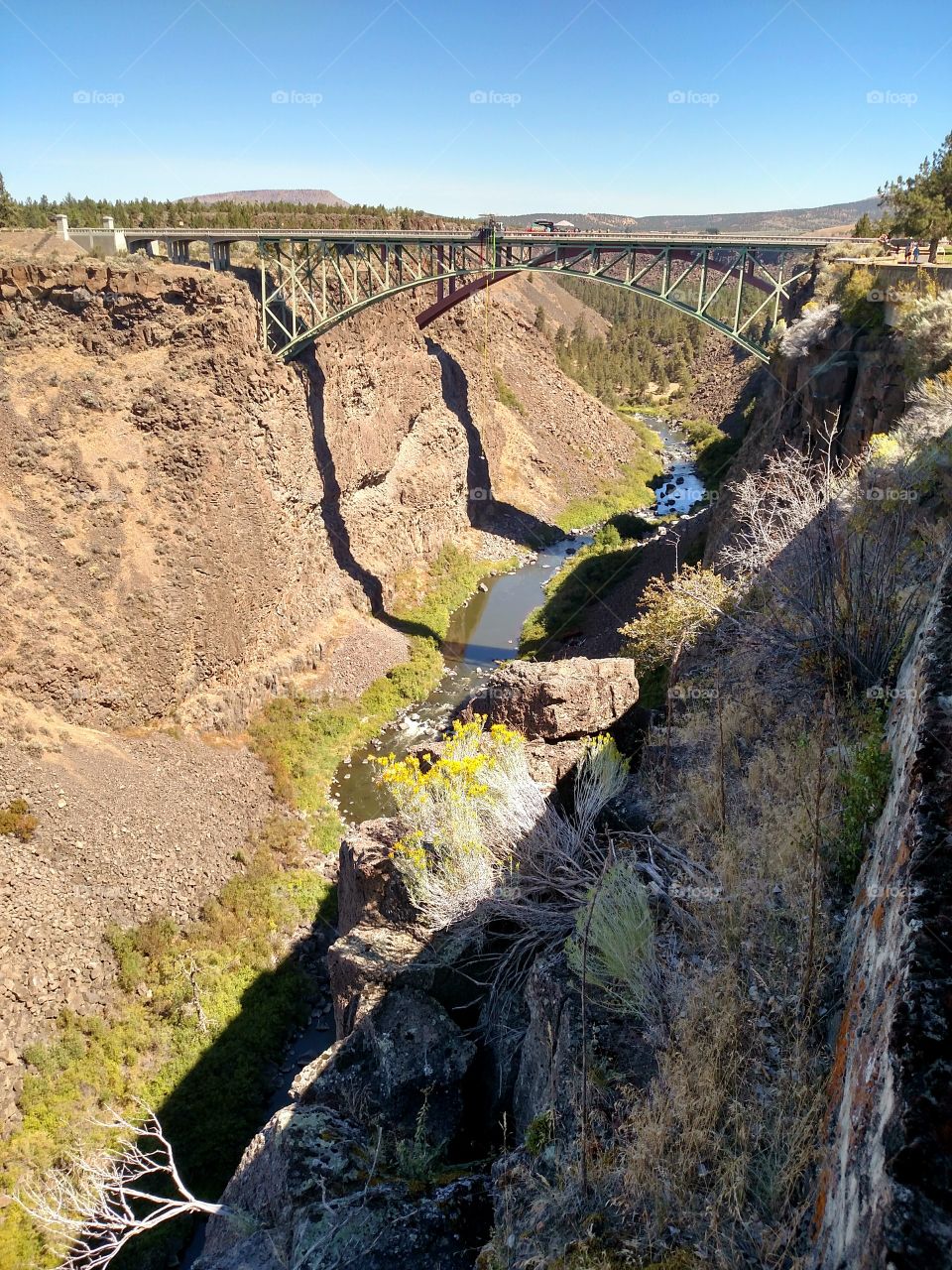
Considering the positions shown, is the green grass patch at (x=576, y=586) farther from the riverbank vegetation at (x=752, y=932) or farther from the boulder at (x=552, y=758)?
the riverbank vegetation at (x=752, y=932)

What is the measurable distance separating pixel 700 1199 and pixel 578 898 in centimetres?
312

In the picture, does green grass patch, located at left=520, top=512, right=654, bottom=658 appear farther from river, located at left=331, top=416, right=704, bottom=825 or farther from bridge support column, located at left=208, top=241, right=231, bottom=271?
bridge support column, located at left=208, top=241, right=231, bottom=271

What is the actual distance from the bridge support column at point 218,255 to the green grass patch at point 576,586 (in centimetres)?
1644

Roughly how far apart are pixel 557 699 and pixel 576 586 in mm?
18944

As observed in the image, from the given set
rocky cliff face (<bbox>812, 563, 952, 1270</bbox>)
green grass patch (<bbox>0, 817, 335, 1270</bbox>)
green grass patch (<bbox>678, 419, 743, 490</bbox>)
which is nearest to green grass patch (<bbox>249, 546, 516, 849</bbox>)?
green grass patch (<bbox>0, 817, 335, 1270</bbox>)

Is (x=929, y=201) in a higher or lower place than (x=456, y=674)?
higher

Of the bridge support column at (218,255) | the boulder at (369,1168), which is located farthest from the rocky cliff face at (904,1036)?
the bridge support column at (218,255)

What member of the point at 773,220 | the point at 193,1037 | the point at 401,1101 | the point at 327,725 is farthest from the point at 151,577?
the point at 773,220

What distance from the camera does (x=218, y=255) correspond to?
2734cm

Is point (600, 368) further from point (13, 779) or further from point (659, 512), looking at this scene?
point (13, 779)

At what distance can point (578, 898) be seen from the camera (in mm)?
6977

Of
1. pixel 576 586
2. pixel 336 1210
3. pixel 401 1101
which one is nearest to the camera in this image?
pixel 336 1210

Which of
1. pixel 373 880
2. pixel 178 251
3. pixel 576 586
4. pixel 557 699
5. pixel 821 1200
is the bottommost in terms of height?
pixel 576 586

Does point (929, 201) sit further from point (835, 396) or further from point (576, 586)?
point (576, 586)
